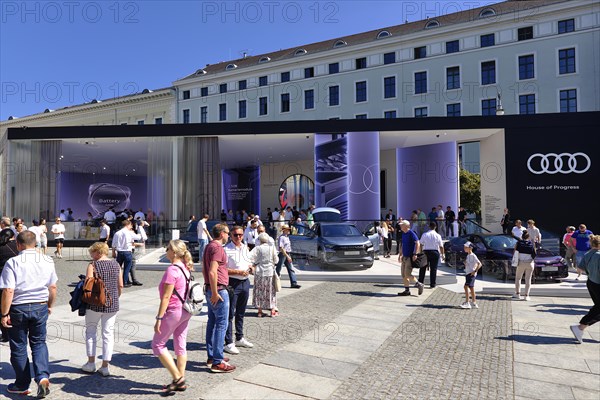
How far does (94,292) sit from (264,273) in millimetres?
3814

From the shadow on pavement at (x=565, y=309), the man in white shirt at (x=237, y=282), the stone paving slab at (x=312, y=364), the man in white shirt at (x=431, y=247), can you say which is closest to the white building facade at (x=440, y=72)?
the man in white shirt at (x=431, y=247)

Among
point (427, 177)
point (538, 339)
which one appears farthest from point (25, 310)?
point (427, 177)

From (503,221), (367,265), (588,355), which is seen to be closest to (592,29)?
(503,221)

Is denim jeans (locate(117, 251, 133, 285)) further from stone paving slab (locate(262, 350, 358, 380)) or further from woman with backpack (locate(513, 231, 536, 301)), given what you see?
woman with backpack (locate(513, 231, 536, 301))

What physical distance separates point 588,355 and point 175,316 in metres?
5.97

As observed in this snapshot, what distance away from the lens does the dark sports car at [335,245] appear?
46.1ft

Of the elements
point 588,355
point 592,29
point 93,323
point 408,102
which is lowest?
point 588,355

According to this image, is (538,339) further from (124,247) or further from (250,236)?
(124,247)

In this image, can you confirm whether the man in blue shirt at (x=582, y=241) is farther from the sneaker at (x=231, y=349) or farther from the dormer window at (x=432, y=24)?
the dormer window at (x=432, y=24)

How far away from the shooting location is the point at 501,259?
13273 mm

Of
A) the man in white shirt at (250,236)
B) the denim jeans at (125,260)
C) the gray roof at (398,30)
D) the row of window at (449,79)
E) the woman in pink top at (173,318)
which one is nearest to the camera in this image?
the woman in pink top at (173,318)

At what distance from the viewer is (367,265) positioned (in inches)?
563

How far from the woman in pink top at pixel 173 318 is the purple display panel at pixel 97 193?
2983 centimetres

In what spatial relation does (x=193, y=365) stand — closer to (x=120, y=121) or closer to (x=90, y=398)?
(x=90, y=398)
